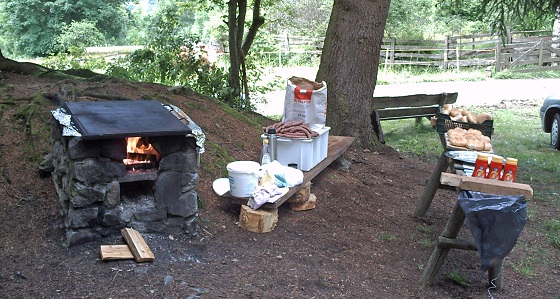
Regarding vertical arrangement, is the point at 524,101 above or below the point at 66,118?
below

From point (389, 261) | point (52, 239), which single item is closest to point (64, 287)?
point (52, 239)

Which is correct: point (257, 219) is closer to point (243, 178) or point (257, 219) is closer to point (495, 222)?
point (243, 178)

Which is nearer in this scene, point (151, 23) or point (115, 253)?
point (115, 253)

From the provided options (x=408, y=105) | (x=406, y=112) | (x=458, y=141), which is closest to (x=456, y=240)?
(x=458, y=141)

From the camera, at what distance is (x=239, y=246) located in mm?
5227

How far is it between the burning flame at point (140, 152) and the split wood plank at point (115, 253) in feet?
2.35

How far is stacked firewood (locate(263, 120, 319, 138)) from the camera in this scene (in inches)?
250

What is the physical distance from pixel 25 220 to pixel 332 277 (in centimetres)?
251

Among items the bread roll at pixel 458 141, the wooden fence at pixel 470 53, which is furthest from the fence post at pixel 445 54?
the bread roll at pixel 458 141

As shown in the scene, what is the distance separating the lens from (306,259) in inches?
207

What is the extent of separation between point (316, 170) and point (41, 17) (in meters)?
24.1

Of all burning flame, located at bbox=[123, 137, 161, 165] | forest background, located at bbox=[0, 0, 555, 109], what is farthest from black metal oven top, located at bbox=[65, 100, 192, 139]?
forest background, located at bbox=[0, 0, 555, 109]

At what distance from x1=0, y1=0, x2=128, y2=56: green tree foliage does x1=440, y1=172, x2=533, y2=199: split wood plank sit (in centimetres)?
2401

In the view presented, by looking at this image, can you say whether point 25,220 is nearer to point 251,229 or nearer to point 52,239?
point 52,239
